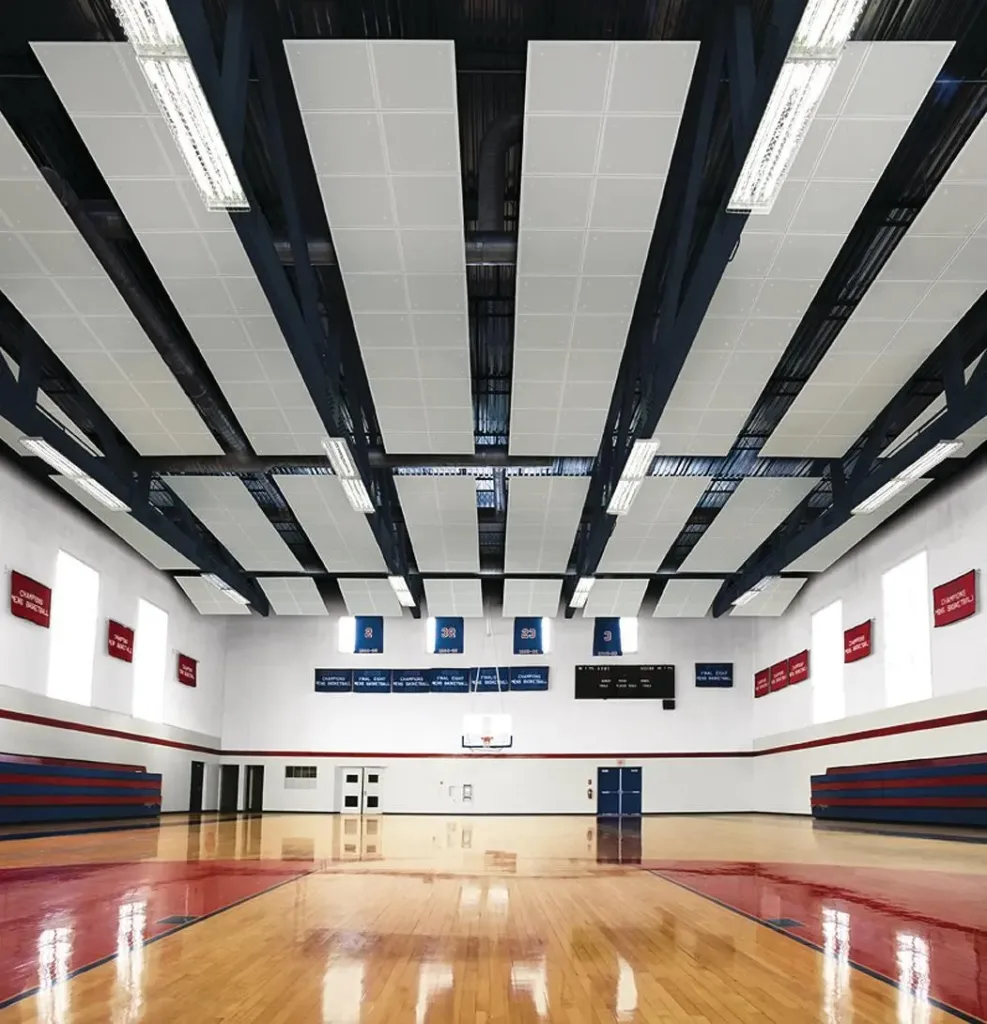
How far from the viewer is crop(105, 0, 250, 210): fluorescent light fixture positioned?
753cm

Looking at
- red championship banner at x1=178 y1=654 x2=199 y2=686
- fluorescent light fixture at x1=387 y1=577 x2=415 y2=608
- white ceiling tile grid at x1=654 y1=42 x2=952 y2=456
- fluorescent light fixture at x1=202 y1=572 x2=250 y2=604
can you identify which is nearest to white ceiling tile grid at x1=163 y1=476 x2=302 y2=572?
fluorescent light fixture at x1=202 y1=572 x2=250 y2=604

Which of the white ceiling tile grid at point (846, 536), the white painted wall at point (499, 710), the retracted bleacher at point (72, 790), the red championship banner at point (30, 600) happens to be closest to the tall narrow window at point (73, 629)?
the red championship banner at point (30, 600)

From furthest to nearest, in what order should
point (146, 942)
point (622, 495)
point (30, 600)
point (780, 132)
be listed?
point (30, 600)
point (622, 495)
point (780, 132)
point (146, 942)

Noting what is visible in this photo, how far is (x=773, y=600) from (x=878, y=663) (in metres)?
6.11

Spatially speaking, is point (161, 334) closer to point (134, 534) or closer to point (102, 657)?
point (134, 534)

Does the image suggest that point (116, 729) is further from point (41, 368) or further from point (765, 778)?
point (765, 778)

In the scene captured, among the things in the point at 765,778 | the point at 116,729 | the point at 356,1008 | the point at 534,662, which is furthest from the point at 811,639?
the point at 356,1008

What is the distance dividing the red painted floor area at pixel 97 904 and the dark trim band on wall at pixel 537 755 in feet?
35.1

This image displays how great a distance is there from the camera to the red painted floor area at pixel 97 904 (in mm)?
5750

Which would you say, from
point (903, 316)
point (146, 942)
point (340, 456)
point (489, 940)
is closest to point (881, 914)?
point (489, 940)

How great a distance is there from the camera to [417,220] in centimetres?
1139

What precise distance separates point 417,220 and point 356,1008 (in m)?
8.58

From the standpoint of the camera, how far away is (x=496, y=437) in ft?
67.8

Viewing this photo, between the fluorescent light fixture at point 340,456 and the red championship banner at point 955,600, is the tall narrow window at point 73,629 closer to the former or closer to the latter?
the fluorescent light fixture at point 340,456
